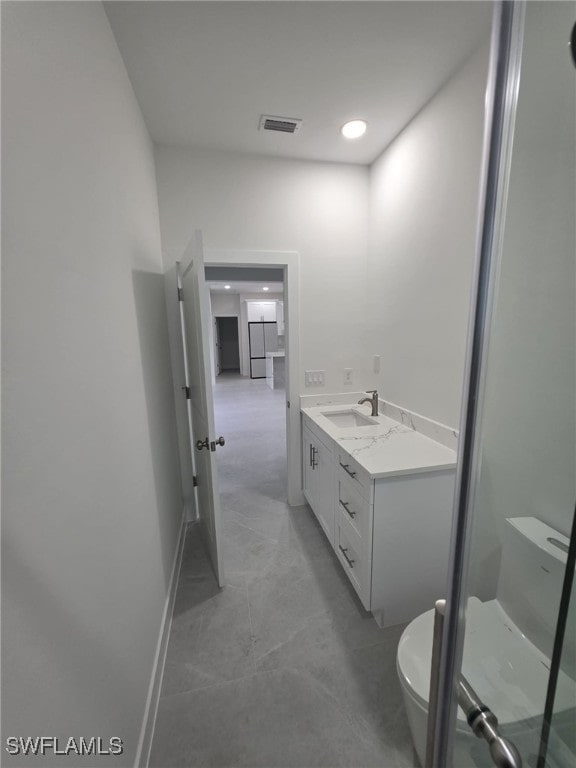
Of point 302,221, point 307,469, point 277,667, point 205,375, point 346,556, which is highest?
point 302,221

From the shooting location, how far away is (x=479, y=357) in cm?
48

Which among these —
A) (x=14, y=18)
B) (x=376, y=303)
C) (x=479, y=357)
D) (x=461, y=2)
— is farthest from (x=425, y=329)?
(x=14, y=18)

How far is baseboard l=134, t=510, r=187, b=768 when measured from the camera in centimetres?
108

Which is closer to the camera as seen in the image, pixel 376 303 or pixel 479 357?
pixel 479 357

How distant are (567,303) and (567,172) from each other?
0.36m

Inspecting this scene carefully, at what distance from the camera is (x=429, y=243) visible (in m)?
1.76

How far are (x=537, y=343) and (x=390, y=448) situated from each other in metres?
0.99

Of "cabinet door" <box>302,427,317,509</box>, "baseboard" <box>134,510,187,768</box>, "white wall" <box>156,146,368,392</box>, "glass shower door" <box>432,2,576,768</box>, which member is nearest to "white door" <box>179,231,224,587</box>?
"baseboard" <box>134,510,187,768</box>

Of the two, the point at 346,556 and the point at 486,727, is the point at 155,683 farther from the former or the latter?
the point at 486,727

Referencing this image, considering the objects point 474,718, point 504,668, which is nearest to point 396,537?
point 504,668

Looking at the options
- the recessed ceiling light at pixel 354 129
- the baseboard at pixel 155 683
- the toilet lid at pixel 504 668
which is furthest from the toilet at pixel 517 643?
the recessed ceiling light at pixel 354 129

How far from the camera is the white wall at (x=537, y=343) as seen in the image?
0.72 meters

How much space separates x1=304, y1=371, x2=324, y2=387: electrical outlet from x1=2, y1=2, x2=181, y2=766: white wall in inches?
54.8

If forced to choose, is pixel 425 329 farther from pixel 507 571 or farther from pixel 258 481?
pixel 258 481
